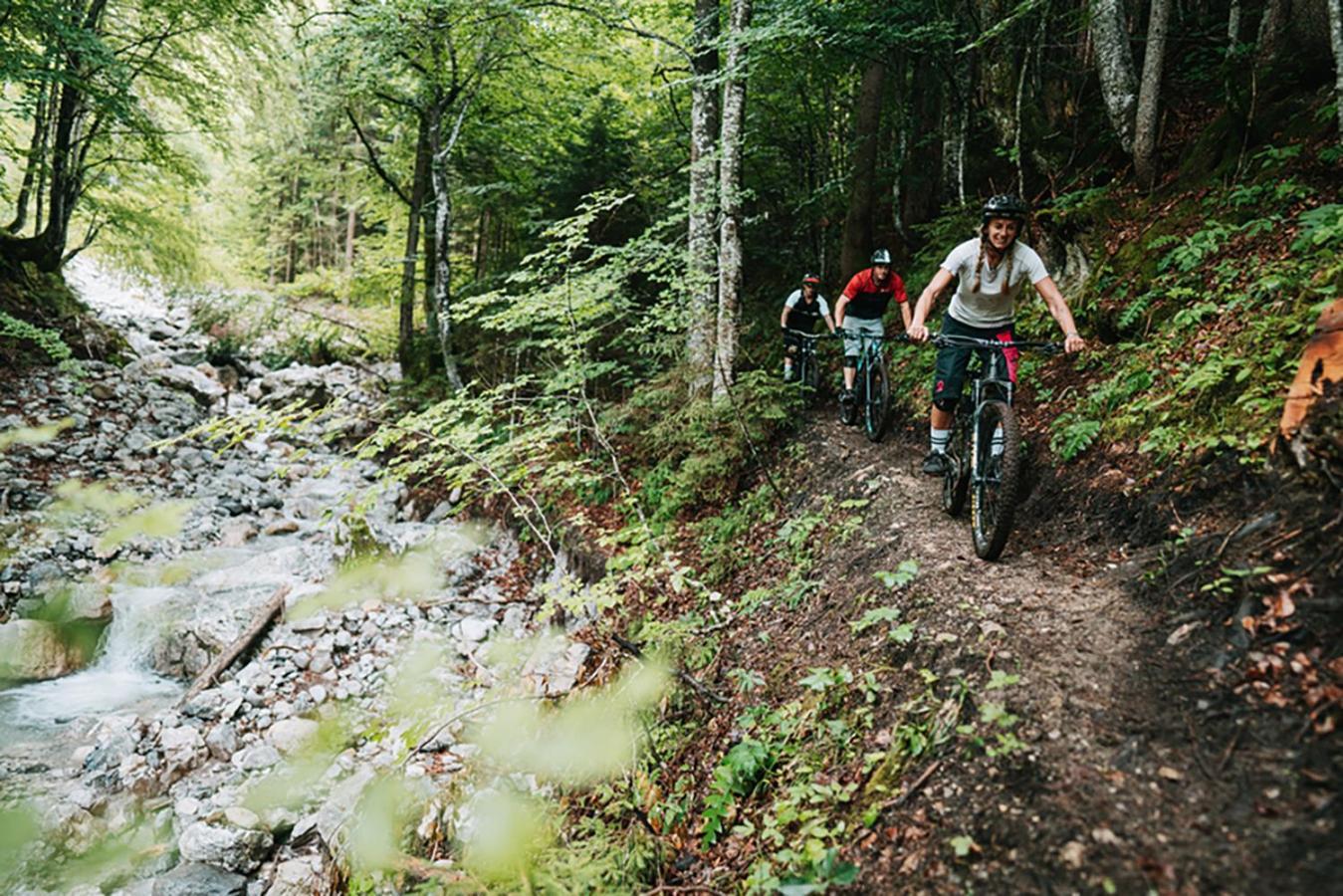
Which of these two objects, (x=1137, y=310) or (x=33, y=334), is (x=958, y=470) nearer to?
(x=1137, y=310)

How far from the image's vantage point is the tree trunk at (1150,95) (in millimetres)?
6562

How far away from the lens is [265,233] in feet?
103

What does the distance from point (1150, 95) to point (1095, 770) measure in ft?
23.8

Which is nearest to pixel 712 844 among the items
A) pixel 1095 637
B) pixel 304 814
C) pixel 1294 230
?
pixel 1095 637

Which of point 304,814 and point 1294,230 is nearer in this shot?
point 1294,230

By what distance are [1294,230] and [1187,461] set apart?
2.36m

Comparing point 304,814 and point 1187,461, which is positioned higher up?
point 1187,461

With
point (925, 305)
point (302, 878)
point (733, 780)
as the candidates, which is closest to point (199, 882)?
point (302, 878)

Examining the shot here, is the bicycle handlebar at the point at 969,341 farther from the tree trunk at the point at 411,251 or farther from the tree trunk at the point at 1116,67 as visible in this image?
the tree trunk at the point at 411,251

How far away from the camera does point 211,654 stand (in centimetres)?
836

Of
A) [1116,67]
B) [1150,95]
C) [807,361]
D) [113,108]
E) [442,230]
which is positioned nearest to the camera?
[1150,95]

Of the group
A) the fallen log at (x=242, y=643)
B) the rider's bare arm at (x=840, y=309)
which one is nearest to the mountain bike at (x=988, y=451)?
the rider's bare arm at (x=840, y=309)

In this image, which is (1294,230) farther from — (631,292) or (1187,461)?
(631,292)

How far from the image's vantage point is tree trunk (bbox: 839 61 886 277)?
10672 millimetres
